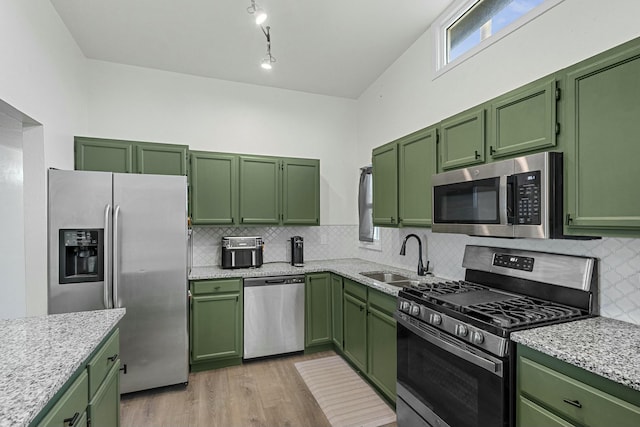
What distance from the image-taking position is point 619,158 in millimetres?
1359

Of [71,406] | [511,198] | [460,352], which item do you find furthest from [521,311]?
[71,406]

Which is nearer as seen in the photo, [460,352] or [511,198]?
[460,352]

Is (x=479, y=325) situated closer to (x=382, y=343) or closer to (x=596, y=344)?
(x=596, y=344)

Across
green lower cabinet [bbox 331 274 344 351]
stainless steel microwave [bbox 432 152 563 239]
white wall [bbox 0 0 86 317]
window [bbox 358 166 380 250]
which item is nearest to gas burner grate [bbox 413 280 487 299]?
stainless steel microwave [bbox 432 152 563 239]

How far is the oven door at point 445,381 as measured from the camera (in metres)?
1.47

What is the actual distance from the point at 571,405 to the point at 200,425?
231 cm

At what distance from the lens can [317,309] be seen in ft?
11.6

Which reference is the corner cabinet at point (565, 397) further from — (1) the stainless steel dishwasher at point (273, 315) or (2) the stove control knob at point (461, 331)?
(1) the stainless steel dishwasher at point (273, 315)

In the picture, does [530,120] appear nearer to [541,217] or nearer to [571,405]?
[541,217]

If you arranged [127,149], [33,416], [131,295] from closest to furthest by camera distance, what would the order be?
1. [33,416]
2. [131,295]
3. [127,149]

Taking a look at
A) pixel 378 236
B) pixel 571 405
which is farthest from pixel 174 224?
pixel 571 405

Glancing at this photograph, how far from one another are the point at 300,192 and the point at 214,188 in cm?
98

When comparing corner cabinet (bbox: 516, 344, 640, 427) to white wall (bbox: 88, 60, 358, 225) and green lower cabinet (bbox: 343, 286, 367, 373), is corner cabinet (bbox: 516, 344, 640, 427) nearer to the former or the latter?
green lower cabinet (bbox: 343, 286, 367, 373)

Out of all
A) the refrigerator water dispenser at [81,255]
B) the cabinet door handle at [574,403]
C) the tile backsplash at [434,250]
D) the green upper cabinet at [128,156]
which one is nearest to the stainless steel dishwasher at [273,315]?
the tile backsplash at [434,250]
